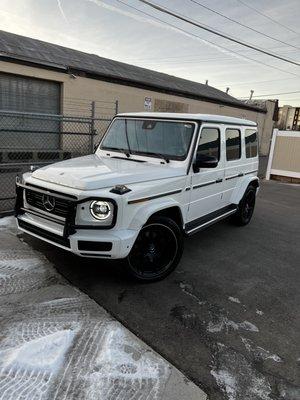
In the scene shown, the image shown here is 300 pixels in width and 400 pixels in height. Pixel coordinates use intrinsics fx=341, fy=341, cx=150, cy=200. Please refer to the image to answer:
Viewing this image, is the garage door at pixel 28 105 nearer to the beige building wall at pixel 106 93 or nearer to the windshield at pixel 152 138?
the beige building wall at pixel 106 93

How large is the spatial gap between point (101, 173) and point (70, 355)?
1886 mm

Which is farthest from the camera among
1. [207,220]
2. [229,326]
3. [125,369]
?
[207,220]

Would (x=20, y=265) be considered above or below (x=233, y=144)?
below

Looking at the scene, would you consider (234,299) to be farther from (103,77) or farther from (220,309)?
(103,77)

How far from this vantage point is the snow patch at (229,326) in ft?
10.9

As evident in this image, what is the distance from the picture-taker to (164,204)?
12.9ft

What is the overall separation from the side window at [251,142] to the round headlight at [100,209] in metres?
3.71

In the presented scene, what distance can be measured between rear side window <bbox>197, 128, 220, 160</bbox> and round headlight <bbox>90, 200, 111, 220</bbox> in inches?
66.9

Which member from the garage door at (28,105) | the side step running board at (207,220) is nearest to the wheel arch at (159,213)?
the side step running board at (207,220)

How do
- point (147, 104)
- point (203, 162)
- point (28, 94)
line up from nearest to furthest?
point (203, 162) → point (28, 94) → point (147, 104)

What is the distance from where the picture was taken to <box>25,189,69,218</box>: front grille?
3.57m

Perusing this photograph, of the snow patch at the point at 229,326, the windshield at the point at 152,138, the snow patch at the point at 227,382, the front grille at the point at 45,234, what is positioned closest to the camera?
the snow patch at the point at 227,382

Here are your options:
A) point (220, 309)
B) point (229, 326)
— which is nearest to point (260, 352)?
point (229, 326)

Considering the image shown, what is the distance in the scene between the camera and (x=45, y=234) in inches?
149
